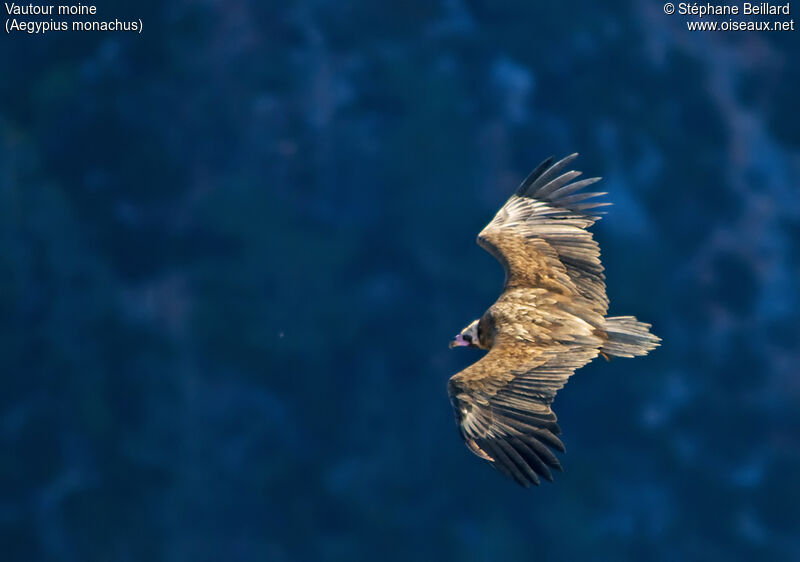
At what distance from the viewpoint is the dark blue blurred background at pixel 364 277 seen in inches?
1275

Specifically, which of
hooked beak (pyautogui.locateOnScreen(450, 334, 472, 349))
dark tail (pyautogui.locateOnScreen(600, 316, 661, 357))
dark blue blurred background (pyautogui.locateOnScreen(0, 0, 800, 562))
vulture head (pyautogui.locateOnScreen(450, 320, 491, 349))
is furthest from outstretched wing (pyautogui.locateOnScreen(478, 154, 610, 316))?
dark blue blurred background (pyautogui.locateOnScreen(0, 0, 800, 562))

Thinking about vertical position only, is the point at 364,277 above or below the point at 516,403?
above

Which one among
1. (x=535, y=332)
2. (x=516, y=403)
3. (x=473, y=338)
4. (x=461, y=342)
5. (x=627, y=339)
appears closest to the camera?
(x=516, y=403)

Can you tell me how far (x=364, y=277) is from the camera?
3356 cm

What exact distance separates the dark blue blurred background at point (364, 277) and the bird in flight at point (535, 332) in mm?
10194

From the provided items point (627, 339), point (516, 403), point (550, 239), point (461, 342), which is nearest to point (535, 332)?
point (516, 403)

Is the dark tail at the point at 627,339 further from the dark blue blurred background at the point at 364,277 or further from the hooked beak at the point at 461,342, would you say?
the dark blue blurred background at the point at 364,277

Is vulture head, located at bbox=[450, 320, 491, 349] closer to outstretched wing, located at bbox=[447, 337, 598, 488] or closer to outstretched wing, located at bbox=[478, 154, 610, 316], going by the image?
outstretched wing, located at bbox=[478, 154, 610, 316]

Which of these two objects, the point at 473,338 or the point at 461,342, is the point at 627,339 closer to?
the point at 473,338

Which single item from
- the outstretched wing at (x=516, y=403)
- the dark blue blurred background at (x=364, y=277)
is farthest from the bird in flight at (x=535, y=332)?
the dark blue blurred background at (x=364, y=277)

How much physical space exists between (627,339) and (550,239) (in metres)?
2.36

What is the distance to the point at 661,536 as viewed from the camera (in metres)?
32.3

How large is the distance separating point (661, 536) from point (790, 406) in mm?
4998

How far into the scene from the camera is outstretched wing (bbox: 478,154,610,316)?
21.6 meters
